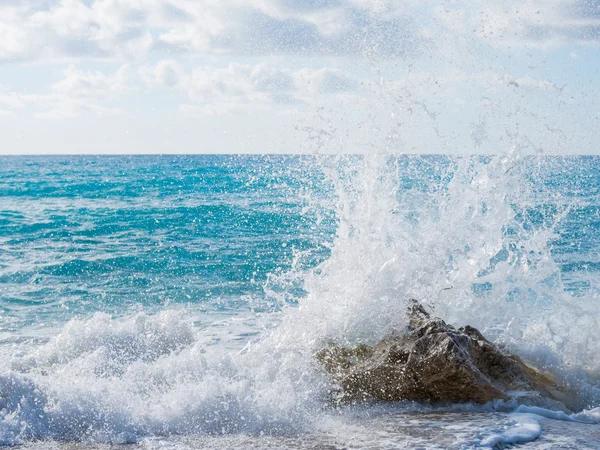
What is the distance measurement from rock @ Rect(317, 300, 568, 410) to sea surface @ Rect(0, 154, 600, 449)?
0.37 ft

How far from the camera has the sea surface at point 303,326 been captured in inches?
165

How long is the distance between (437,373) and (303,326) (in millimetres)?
1536

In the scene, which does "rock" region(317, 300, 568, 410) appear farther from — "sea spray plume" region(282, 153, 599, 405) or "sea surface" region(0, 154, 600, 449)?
"sea spray plume" region(282, 153, 599, 405)

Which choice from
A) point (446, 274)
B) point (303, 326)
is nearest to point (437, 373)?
point (303, 326)

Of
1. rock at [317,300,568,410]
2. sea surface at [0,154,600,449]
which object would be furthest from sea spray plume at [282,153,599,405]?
rock at [317,300,568,410]

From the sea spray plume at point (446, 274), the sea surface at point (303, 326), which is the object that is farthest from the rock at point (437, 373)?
the sea spray plume at point (446, 274)

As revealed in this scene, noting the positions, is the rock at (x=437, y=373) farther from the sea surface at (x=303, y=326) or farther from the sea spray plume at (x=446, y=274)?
the sea spray plume at (x=446, y=274)

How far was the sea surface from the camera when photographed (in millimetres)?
4203

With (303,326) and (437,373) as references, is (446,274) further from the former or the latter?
(437,373)

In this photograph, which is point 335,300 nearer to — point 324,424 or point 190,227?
point 324,424

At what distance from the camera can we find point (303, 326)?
579 centimetres

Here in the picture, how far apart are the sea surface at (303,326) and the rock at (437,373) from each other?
11 centimetres

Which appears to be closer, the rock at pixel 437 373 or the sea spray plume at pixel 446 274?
the rock at pixel 437 373

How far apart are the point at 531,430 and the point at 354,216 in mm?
3108
